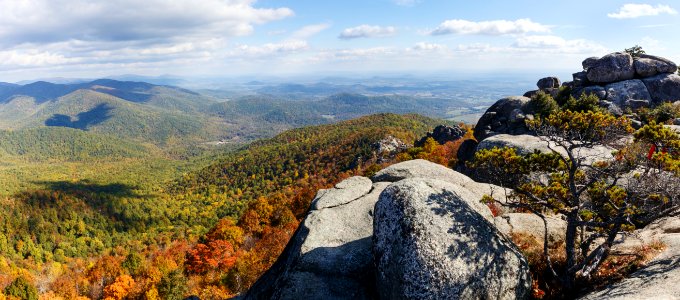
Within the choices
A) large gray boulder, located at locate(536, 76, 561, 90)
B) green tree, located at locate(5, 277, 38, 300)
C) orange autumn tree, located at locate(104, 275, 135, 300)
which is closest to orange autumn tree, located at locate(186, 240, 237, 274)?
orange autumn tree, located at locate(104, 275, 135, 300)

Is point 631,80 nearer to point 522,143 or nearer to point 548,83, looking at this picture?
point 548,83

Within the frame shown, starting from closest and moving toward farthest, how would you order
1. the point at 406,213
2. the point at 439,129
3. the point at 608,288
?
the point at 608,288 < the point at 406,213 < the point at 439,129

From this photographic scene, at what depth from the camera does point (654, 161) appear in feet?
41.0

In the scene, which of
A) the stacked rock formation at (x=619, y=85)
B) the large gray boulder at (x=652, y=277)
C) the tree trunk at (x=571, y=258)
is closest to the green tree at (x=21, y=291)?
the tree trunk at (x=571, y=258)

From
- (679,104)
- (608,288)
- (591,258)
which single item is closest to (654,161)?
(591,258)

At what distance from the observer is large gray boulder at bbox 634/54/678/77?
4459cm

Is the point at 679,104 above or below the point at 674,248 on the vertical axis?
above

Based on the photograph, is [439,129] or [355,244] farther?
[439,129]

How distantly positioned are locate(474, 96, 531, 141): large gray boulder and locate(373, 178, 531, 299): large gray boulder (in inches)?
1436

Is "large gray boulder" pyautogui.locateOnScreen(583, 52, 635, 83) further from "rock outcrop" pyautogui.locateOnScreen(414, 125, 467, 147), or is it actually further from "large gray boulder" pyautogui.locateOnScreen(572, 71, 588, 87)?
"rock outcrop" pyautogui.locateOnScreen(414, 125, 467, 147)

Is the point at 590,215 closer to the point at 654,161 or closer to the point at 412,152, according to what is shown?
the point at 654,161

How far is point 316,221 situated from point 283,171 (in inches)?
7213

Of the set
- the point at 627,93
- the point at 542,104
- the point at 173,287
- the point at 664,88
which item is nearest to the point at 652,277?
the point at 542,104

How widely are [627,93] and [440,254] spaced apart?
47596 mm
